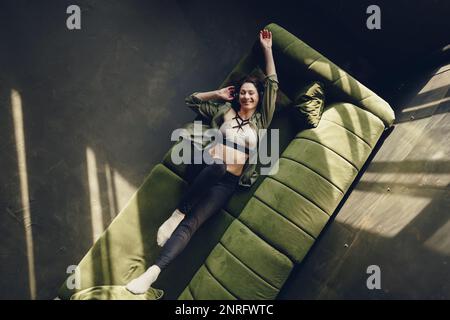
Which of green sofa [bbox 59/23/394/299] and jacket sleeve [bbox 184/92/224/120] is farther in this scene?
jacket sleeve [bbox 184/92/224/120]

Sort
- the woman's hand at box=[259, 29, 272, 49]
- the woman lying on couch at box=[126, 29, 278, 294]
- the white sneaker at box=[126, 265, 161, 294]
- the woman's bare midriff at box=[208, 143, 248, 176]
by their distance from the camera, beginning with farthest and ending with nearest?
the woman's hand at box=[259, 29, 272, 49], the woman's bare midriff at box=[208, 143, 248, 176], the woman lying on couch at box=[126, 29, 278, 294], the white sneaker at box=[126, 265, 161, 294]

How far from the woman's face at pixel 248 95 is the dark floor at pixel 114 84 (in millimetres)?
952

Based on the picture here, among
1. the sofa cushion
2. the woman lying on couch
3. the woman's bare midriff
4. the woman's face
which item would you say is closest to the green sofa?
the sofa cushion

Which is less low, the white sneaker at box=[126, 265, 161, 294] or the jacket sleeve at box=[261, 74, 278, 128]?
the jacket sleeve at box=[261, 74, 278, 128]

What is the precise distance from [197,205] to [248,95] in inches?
47.6

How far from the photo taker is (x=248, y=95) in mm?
3174

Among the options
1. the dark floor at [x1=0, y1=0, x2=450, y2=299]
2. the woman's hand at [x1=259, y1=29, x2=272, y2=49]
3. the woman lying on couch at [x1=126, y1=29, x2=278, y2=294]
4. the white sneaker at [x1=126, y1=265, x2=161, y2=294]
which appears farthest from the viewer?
the dark floor at [x1=0, y1=0, x2=450, y2=299]

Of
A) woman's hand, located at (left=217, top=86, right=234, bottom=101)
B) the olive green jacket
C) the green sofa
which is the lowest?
the green sofa

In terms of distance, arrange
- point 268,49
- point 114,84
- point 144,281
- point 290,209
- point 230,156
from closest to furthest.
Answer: point 144,281 < point 290,209 < point 230,156 < point 268,49 < point 114,84

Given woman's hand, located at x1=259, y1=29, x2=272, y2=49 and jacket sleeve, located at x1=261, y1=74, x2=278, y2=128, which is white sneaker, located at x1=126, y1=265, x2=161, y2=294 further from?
woman's hand, located at x1=259, y1=29, x2=272, y2=49

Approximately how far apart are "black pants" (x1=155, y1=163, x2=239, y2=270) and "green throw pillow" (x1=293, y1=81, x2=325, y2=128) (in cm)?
97

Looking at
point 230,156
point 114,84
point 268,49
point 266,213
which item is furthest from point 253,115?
point 114,84

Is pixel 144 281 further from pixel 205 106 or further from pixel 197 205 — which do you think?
pixel 205 106

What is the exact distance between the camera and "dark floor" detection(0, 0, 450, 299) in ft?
11.8
